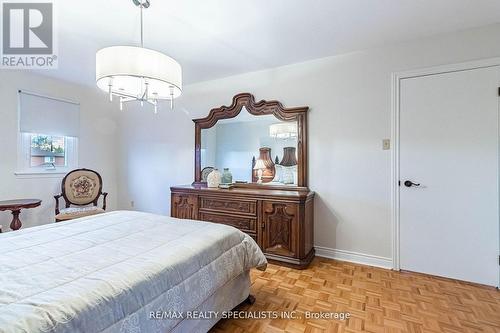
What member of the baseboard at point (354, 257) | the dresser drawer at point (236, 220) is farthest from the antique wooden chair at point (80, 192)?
the baseboard at point (354, 257)

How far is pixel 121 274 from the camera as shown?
1018mm

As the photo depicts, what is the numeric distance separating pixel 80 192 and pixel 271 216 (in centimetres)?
289

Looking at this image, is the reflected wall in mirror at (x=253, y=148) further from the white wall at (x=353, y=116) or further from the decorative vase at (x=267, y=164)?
the white wall at (x=353, y=116)

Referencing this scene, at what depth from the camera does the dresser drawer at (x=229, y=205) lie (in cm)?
274

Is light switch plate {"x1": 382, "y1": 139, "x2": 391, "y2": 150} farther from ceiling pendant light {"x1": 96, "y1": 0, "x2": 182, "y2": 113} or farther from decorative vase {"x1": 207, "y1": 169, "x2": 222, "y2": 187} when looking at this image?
ceiling pendant light {"x1": 96, "y1": 0, "x2": 182, "y2": 113}

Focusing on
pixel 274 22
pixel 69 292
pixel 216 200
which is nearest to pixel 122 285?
pixel 69 292

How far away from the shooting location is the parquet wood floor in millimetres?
1629

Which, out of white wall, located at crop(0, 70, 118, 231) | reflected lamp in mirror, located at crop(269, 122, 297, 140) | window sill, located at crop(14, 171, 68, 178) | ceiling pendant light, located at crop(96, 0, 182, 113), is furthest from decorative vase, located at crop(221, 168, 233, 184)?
window sill, located at crop(14, 171, 68, 178)

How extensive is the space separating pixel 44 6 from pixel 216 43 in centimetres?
143

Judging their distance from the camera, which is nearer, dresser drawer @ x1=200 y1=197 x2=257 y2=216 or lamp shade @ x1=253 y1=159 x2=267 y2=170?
dresser drawer @ x1=200 y1=197 x2=257 y2=216

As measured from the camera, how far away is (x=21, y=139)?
10.8 feet

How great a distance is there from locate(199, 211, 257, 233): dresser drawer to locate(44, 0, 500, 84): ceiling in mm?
1895

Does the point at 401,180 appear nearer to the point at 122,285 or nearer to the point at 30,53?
the point at 122,285

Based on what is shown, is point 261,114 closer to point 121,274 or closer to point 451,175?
point 451,175
